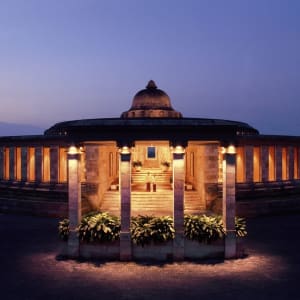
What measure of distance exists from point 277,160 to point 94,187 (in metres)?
17.0

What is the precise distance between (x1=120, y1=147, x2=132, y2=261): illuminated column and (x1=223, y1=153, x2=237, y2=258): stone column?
16.2 ft

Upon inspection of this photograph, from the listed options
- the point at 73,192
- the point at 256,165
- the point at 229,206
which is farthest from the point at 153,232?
the point at 256,165

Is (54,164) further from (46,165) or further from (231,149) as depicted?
(231,149)

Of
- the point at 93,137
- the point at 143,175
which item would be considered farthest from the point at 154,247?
the point at 143,175

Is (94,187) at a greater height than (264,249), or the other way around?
(94,187)

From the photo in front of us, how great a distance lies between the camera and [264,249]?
19.8m

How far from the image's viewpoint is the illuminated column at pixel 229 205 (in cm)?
1791

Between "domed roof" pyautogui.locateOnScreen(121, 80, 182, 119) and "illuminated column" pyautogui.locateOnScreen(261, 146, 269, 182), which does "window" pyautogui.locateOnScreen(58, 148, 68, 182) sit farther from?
"illuminated column" pyautogui.locateOnScreen(261, 146, 269, 182)

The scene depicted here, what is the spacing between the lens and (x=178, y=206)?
1788 centimetres

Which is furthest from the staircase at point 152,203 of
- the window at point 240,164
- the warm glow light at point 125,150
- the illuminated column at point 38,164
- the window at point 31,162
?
the warm glow light at point 125,150

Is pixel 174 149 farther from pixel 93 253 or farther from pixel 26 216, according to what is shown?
pixel 26 216

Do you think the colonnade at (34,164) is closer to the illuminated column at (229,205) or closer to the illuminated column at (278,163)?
the illuminated column at (229,205)

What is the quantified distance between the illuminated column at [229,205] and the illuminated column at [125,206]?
194 inches

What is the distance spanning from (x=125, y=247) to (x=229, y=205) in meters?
5.66
